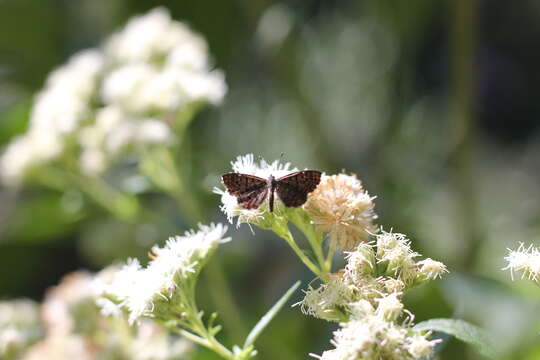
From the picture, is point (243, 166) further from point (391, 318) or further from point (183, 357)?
point (183, 357)

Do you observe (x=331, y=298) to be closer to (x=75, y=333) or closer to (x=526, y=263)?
(x=526, y=263)

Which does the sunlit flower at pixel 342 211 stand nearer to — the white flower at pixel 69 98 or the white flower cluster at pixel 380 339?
the white flower cluster at pixel 380 339

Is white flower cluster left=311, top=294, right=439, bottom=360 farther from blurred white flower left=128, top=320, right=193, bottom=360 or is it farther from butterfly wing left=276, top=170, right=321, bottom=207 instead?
blurred white flower left=128, top=320, right=193, bottom=360

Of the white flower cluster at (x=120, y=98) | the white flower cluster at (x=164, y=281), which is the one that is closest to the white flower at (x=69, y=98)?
the white flower cluster at (x=120, y=98)

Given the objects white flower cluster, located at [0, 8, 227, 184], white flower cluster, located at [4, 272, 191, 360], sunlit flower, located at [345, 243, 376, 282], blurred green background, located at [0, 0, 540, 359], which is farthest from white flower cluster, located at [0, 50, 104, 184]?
sunlit flower, located at [345, 243, 376, 282]

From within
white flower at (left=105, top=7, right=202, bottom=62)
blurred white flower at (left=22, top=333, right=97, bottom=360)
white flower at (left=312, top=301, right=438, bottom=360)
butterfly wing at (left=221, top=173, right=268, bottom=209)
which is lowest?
white flower at (left=312, top=301, right=438, bottom=360)

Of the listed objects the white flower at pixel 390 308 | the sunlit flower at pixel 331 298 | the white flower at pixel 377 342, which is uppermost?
the sunlit flower at pixel 331 298

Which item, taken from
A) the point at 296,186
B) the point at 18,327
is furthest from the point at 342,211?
the point at 18,327
